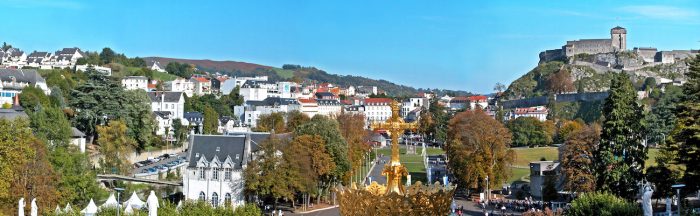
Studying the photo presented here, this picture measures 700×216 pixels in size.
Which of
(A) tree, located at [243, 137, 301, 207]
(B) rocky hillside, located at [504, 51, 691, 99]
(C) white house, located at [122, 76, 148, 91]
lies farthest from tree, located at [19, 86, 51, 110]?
(B) rocky hillside, located at [504, 51, 691, 99]

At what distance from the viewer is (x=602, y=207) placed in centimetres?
3066

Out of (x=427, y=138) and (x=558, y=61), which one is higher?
(x=558, y=61)

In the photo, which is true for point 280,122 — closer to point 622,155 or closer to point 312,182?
point 312,182

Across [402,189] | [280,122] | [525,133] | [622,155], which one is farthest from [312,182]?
[525,133]

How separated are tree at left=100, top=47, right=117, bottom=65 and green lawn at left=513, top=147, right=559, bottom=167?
91.1 meters

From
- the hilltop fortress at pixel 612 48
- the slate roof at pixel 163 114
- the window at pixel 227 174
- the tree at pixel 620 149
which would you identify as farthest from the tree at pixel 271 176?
the hilltop fortress at pixel 612 48

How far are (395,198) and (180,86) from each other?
14309 cm

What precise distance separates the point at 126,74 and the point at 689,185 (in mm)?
121508

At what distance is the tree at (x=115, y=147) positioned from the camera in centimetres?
5812

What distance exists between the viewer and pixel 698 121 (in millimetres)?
32719

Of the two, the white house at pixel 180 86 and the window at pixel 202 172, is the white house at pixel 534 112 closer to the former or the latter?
the white house at pixel 180 86

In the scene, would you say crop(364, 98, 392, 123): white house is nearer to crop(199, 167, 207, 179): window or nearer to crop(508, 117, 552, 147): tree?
crop(508, 117, 552, 147): tree

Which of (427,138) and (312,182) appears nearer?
(312,182)

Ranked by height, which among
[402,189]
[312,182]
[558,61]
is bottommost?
[312,182]
